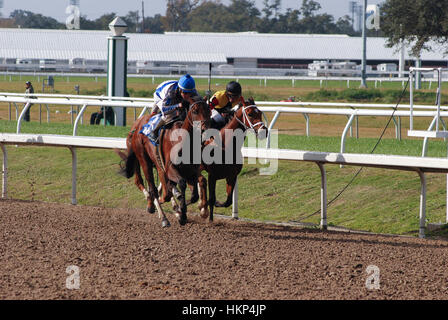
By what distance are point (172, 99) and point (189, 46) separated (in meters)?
43.8

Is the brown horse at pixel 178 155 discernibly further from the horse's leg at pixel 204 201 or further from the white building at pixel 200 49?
the white building at pixel 200 49

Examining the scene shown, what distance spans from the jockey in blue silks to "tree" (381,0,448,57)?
13733 millimetres

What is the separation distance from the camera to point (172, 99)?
7.35 metres

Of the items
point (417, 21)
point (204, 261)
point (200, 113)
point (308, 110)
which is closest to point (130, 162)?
point (200, 113)

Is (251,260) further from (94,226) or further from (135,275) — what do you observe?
(94,226)

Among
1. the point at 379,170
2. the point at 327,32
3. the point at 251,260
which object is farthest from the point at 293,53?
the point at 251,260

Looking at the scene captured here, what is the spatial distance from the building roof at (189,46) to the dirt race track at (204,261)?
38.8m

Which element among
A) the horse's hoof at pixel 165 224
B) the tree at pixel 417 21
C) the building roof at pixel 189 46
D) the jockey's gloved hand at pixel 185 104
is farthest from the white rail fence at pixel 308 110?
the building roof at pixel 189 46

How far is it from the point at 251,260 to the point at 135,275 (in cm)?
95

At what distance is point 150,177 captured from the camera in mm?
7727

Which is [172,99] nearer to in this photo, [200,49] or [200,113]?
[200,113]

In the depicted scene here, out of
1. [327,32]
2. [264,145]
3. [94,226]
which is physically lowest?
[94,226]

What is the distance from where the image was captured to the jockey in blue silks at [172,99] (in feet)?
23.6

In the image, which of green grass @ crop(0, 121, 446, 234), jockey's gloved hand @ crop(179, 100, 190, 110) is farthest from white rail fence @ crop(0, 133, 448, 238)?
jockey's gloved hand @ crop(179, 100, 190, 110)
